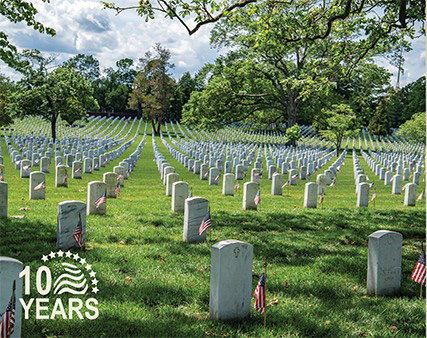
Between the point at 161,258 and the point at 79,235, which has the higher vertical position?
the point at 79,235

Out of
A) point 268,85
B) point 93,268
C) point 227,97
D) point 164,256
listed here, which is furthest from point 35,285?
point 268,85

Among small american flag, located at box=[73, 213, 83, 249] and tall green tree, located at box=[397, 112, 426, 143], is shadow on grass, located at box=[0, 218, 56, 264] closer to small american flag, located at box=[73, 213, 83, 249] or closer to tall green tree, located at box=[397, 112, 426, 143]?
small american flag, located at box=[73, 213, 83, 249]

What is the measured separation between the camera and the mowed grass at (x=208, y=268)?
450 centimetres

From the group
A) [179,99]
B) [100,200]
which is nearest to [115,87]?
[179,99]

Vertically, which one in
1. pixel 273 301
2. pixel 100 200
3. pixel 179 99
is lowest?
pixel 273 301

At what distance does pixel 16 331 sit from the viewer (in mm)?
3896

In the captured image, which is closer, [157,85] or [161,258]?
[161,258]

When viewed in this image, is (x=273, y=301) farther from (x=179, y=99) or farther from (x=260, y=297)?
(x=179, y=99)

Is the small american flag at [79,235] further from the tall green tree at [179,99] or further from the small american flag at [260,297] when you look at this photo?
the tall green tree at [179,99]

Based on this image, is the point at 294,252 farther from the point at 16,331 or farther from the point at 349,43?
the point at 349,43

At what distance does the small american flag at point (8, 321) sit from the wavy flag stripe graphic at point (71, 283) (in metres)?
1.25

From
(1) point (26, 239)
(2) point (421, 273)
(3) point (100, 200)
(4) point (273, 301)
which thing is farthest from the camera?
(3) point (100, 200)

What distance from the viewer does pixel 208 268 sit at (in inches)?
247

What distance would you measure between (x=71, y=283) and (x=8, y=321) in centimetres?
159
